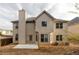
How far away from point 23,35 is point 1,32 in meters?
→ 0.39

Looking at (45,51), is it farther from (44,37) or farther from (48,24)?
(48,24)

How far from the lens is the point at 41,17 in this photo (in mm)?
3205

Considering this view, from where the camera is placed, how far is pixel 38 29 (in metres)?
3.22

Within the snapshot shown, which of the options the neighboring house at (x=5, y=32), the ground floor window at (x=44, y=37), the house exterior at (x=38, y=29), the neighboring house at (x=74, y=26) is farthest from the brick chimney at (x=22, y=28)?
the neighboring house at (x=74, y=26)

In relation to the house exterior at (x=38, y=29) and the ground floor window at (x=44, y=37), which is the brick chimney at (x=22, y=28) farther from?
the ground floor window at (x=44, y=37)

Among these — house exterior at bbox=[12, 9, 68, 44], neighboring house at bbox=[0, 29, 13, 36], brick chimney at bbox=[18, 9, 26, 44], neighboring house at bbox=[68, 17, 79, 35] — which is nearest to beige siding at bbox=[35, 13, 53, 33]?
house exterior at bbox=[12, 9, 68, 44]

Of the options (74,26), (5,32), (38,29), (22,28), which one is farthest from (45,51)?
(5,32)

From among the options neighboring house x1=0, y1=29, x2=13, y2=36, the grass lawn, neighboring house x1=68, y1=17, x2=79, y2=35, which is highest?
neighboring house x1=68, y1=17, x2=79, y2=35

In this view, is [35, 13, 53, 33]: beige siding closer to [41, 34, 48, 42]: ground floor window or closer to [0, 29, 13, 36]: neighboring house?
[41, 34, 48, 42]: ground floor window

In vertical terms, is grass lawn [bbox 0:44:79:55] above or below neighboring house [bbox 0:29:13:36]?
below

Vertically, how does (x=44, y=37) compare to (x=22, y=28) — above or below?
below

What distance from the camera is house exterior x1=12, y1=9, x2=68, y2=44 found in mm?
3189
